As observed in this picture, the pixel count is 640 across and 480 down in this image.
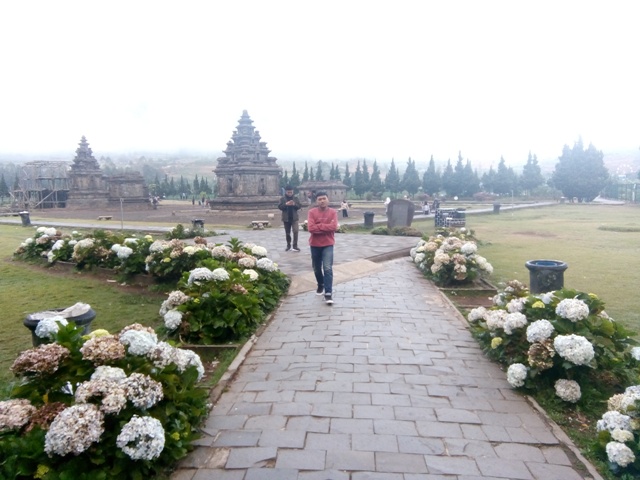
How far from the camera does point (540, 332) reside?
4.45 m

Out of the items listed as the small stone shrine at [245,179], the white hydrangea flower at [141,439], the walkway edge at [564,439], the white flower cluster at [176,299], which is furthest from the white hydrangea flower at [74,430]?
the small stone shrine at [245,179]

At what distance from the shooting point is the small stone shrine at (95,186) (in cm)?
4675

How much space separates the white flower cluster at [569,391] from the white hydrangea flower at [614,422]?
665 millimetres

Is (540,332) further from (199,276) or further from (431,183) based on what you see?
(431,183)

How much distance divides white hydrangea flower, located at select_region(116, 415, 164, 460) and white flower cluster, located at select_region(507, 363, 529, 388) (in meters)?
3.07

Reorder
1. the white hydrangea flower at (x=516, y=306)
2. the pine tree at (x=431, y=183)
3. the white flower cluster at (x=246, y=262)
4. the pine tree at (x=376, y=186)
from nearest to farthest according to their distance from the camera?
the white hydrangea flower at (x=516, y=306) → the white flower cluster at (x=246, y=262) → the pine tree at (x=376, y=186) → the pine tree at (x=431, y=183)

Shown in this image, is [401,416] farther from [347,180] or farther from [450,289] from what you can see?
[347,180]

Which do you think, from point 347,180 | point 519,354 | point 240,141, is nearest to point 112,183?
point 240,141

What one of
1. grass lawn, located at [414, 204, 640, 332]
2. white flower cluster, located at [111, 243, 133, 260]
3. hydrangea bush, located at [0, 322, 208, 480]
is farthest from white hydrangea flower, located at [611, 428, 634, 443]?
white flower cluster, located at [111, 243, 133, 260]

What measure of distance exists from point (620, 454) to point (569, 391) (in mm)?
1058

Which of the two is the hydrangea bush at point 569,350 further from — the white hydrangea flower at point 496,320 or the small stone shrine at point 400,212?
the small stone shrine at point 400,212

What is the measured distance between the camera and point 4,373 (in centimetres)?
492

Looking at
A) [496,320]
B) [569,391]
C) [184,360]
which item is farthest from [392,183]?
[184,360]

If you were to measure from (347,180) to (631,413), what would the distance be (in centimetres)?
6604
